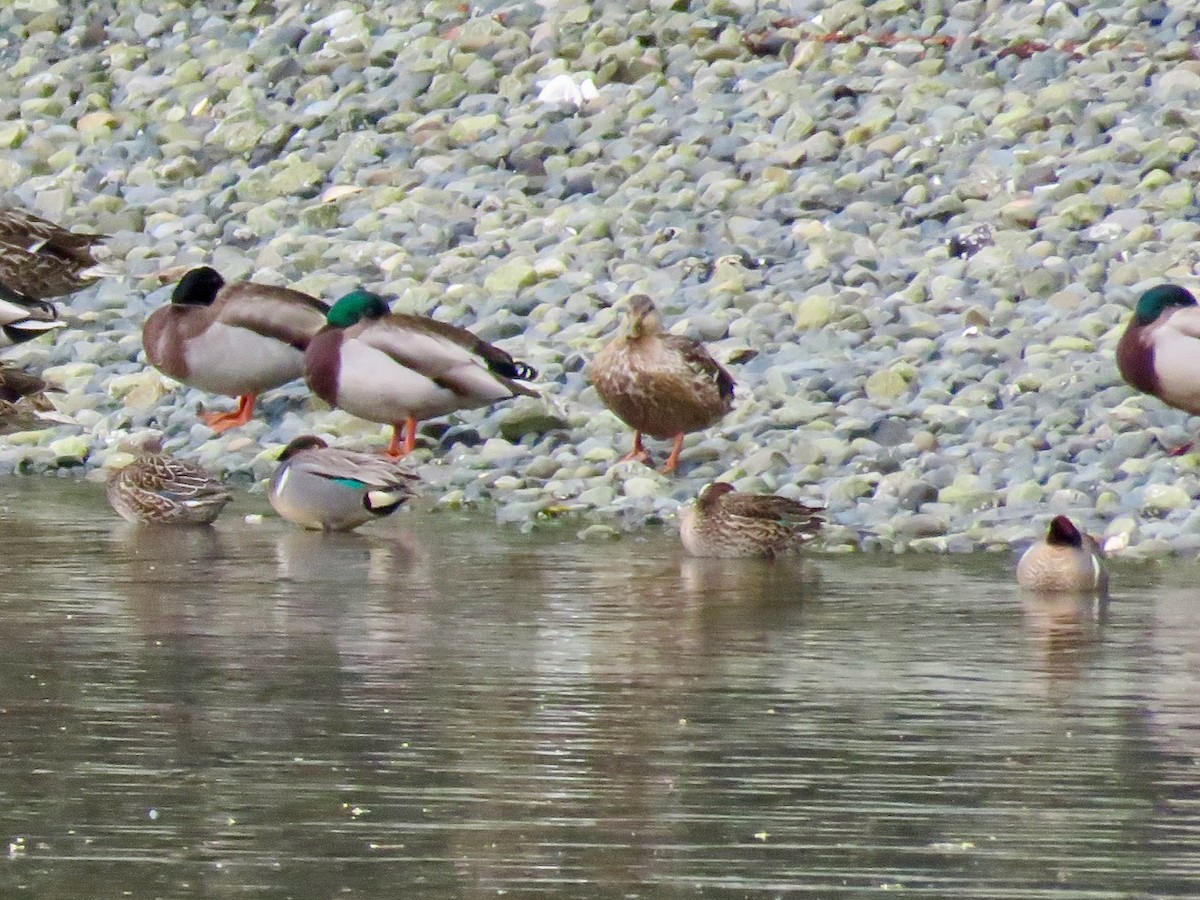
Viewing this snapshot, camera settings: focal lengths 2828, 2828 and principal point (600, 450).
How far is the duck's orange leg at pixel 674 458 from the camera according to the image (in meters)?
11.7

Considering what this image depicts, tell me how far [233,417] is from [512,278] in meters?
1.74

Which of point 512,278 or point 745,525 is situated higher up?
point 512,278

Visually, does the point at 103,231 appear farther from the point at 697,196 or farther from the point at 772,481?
the point at 772,481

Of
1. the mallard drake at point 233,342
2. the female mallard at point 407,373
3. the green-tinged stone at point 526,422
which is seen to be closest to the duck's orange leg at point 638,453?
the green-tinged stone at point 526,422

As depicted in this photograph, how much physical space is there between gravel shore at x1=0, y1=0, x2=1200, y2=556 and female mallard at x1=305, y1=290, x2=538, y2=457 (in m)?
0.18

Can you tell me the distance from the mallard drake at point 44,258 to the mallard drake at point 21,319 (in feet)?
1.48

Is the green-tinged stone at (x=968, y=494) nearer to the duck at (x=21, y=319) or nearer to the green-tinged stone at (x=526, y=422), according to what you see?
the green-tinged stone at (x=526, y=422)

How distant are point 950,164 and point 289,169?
4005 mm

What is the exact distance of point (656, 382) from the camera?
11.6m

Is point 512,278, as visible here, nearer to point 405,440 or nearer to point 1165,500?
point 405,440

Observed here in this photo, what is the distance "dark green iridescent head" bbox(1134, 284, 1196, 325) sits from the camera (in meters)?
12.0

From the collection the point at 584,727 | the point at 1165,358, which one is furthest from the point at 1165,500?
Result: the point at 584,727

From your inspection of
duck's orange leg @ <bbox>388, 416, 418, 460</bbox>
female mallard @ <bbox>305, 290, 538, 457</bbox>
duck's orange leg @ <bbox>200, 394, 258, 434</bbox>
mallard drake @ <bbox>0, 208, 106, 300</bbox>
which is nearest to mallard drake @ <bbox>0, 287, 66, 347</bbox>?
mallard drake @ <bbox>0, 208, 106, 300</bbox>

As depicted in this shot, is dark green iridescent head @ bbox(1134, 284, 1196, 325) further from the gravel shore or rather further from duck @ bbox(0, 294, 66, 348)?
duck @ bbox(0, 294, 66, 348)
